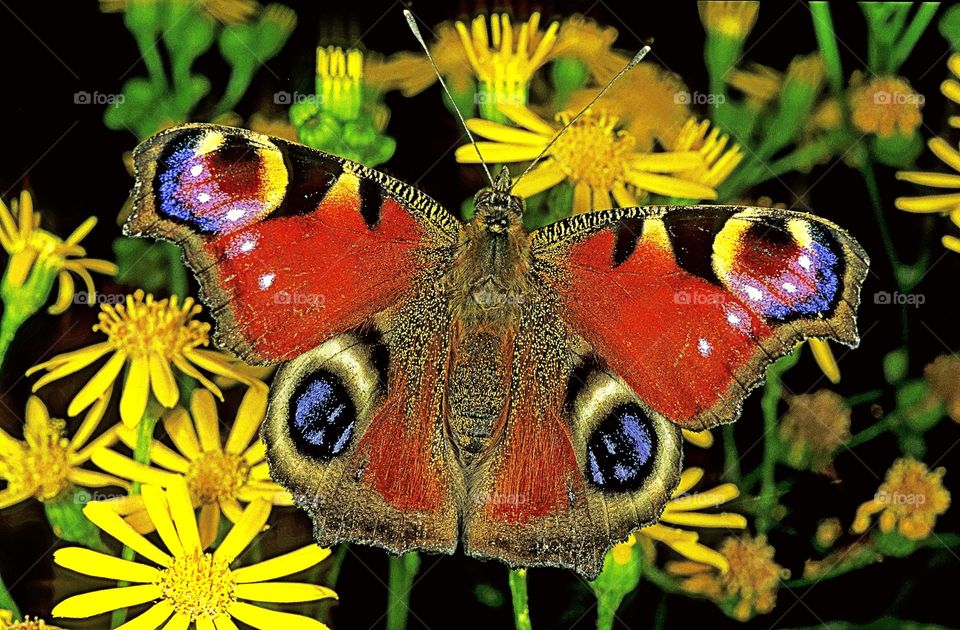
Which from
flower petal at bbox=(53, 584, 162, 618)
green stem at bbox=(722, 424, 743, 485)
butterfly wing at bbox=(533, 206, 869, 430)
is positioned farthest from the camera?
green stem at bbox=(722, 424, 743, 485)

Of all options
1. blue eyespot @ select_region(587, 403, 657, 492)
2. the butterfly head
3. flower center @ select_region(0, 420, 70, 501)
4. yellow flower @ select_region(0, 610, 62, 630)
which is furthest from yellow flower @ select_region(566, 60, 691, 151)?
yellow flower @ select_region(0, 610, 62, 630)

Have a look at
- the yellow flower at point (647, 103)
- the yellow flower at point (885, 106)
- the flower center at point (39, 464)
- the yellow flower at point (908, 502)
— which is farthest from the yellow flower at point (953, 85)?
the flower center at point (39, 464)

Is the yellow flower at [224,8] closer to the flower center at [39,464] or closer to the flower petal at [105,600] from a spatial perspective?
the flower center at [39,464]

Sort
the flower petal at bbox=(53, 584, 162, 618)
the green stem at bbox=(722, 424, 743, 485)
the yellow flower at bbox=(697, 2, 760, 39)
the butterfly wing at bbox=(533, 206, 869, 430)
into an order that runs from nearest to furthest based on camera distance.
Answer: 1. the butterfly wing at bbox=(533, 206, 869, 430)
2. the flower petal at bbox=(53, 584, 162, 618)
3. the green stem at bbox=(722, 424, 743, 485)
4. the yellow flower at bbox=(697, 2, 760, 39)

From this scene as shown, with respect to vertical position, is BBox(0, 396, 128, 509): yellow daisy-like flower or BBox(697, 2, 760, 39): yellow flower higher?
BBox(697, 2, 760, 39): yellow flower

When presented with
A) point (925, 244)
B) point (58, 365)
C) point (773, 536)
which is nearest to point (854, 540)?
point (773, 536)

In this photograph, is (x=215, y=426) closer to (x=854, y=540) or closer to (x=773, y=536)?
(x=773, y=536)

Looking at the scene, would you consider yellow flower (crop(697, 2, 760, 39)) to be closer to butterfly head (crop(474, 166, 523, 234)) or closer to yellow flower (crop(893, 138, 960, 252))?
yellow flower (crop(893, 138, 960, 252))
